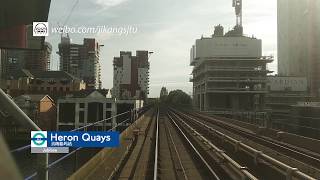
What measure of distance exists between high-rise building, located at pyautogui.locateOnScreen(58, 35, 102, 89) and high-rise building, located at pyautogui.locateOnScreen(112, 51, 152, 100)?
6323 millimetres

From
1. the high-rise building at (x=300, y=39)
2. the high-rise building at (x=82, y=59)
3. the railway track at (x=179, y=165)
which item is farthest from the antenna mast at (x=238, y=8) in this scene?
the railway track at (x=179, y=165)

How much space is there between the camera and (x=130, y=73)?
126m

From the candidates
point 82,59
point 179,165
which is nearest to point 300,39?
point 82,59

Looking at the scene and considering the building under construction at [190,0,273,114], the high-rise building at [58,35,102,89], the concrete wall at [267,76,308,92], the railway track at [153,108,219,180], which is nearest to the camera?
the railway track at [153,108,219,180]

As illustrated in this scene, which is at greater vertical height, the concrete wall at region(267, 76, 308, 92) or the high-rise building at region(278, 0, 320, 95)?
the high-rise building at region(278, 0, 320, 95)

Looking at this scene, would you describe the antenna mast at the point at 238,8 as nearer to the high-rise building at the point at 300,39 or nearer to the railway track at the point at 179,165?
the high-rise building at the point at 300,39

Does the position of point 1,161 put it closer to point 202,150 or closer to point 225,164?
point 225,164

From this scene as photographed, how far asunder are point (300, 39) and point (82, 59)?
343 feet

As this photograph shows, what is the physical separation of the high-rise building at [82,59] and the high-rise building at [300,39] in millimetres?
79219

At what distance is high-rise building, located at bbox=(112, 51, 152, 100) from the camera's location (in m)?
122

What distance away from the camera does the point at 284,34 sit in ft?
611

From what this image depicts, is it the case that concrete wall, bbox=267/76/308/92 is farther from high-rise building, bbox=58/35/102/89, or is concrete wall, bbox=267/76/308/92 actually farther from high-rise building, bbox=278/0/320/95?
high-rise building, bbox=58/35/102/89

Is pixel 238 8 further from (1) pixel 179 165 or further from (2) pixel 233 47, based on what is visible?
(1) pixel 179 165

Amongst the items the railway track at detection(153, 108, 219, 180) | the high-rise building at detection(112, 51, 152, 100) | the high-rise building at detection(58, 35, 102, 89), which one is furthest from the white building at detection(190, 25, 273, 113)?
the railway track at detection(153, 108, 219, 180)
